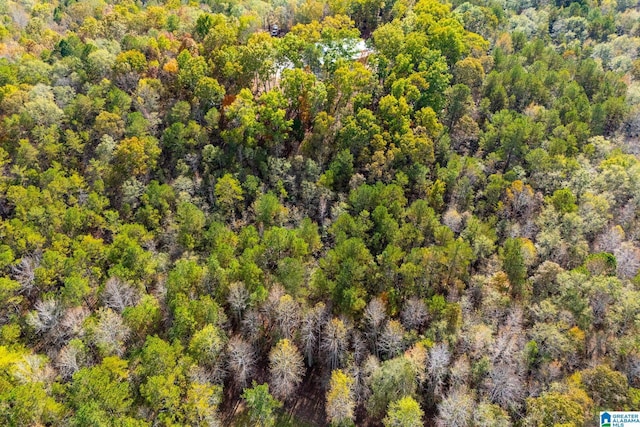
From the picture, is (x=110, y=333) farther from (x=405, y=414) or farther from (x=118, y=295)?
(x=405, y=414)

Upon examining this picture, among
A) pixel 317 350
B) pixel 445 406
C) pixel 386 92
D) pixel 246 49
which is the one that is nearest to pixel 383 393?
pixel 445 406

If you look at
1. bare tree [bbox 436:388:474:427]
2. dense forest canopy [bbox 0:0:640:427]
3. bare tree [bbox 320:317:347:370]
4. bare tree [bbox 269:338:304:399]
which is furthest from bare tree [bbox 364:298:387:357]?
bare tree [bbox 436:388:474:427]

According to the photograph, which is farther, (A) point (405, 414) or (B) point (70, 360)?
(B) point (70, 360)

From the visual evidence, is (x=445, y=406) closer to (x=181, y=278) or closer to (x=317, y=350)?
(x=317, y=350)

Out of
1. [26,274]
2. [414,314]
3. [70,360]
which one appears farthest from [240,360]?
[26,274]

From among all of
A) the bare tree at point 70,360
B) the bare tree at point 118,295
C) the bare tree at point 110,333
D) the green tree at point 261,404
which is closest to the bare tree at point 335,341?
the green tree at point 261,404

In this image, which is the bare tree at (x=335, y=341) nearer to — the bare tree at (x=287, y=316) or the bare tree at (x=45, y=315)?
the bare tree at (x=287, y=316)
